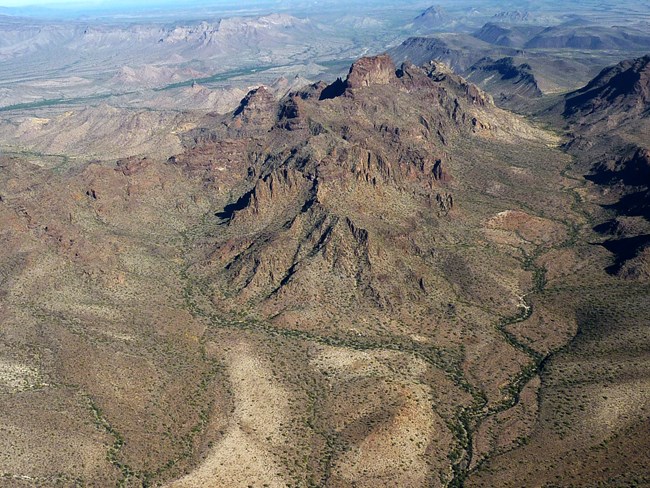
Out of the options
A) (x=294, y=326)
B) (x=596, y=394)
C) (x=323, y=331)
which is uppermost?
(x=596, y=394)

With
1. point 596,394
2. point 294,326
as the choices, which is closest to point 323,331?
point 294,326

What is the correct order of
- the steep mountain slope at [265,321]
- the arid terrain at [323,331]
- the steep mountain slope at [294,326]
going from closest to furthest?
1. the arid terrain at [323,331]
2. the steep mountain slope at [294,326]
3. the steep mountain slope at [265,321]

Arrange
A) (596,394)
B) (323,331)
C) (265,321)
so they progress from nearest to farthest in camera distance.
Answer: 1. (596,394)
2. (323,331)
3. (265,321)

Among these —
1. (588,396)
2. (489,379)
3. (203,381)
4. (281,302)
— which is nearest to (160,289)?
(281,302)

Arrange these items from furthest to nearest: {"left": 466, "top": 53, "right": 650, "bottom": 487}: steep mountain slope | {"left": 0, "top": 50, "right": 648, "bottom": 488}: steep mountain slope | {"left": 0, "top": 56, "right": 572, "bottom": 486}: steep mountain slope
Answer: {"left": 0, "top": 56, "right": 572, "bottom": 486}: steep mountain slope < {"left": 0, "top": 50, "right": 648, "bottom": 488}: steep mountain slope < {"left": 466, "top": 53, "right": 650, "bottom": 487}: steep mountain slope

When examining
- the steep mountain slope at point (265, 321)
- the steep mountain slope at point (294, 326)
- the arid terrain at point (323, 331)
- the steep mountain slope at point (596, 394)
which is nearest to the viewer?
the steep mountain slope at point (596, 394)

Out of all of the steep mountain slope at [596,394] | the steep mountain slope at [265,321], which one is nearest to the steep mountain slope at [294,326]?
the steep mountain slope at [265,321]

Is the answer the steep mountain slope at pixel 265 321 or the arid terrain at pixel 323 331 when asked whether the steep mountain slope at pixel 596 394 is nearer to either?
the arid terrain at pixel 323 331

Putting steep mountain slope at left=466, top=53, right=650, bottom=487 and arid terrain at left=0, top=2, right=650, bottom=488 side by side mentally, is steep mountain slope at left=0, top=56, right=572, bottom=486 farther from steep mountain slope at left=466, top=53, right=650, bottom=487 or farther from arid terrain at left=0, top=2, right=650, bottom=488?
steep mountain slope at left=466, top=53, right=650, bottom=487

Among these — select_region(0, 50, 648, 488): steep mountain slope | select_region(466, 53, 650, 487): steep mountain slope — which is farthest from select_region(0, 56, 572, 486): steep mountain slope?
select_region(466, 53, 650, 487): steep mountain slope

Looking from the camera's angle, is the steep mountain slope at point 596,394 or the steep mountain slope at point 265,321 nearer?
the steep mountain slope at point 596,394

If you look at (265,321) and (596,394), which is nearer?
(596,394)

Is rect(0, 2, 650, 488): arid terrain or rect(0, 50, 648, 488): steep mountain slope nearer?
rect(0, 2, 650, 488): arid terrain

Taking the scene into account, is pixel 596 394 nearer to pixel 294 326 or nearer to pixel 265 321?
pixel 294 326
